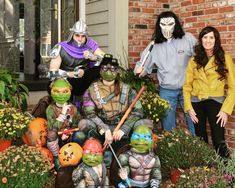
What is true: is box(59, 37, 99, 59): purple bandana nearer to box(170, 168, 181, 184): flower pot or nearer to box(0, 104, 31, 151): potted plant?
box(0, 104, 31, 151): potted plant

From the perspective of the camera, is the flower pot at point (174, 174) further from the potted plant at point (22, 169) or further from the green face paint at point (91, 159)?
the potted plant at point (22, 169)

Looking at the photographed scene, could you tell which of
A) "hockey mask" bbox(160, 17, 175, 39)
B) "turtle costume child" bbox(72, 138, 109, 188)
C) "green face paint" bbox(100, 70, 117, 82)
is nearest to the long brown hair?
"hockey mask" bbox(160, 17, 175, 39)

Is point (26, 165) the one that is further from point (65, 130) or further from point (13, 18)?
point (13, 18)

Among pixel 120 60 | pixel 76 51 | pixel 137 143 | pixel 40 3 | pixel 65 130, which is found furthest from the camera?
pixel 40 3

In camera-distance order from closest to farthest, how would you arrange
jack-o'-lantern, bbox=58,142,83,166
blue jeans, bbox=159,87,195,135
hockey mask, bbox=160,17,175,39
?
jack-o'-lantern, bbox=58,142,83,166 < hockey mask, bbox=160,17,175,39 < blue jeans, bbox=159,87,195,135

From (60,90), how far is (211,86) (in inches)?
66.9


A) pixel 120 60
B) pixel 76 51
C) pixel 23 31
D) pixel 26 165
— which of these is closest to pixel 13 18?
pixel 23 31

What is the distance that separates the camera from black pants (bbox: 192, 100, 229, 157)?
4.79 metres

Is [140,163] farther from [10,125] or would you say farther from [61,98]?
[10,125]

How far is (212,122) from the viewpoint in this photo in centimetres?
480

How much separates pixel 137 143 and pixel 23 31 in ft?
14.9

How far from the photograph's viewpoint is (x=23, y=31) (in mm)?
7770

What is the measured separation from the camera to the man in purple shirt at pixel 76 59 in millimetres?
5086

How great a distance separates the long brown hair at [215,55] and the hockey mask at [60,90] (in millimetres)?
1530
